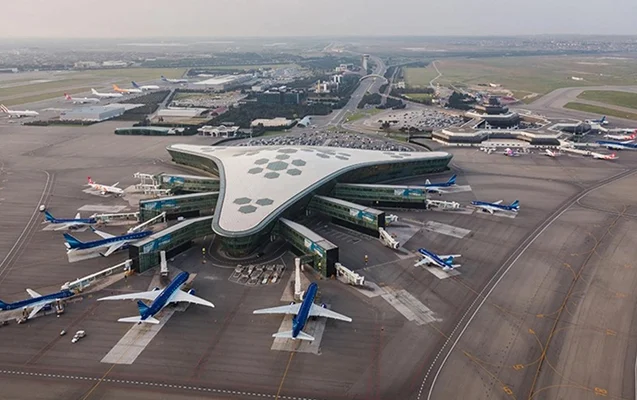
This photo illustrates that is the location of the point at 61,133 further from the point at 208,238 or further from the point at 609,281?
the point at 609,281

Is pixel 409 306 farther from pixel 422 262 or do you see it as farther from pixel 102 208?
pixel 102 208

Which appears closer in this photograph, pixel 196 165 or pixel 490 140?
pixel 196 165

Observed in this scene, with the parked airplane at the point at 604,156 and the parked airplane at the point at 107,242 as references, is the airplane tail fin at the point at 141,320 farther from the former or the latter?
the parked airplane at the point at 604,156

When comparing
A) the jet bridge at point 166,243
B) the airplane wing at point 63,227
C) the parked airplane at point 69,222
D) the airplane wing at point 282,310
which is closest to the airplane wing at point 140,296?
the jet bridge at point 166,243

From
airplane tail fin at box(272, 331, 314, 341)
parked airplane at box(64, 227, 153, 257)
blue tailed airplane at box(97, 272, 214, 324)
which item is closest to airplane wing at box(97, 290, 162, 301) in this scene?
blue tailed airplane at box(97, 272, 214, 324)

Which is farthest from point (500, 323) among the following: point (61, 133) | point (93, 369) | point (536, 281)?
point (61, 133)

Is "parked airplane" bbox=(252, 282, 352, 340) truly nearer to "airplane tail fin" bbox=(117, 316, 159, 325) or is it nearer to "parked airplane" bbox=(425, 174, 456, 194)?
"airplane tail fin" bbox=(117, 316, 159, 325)
